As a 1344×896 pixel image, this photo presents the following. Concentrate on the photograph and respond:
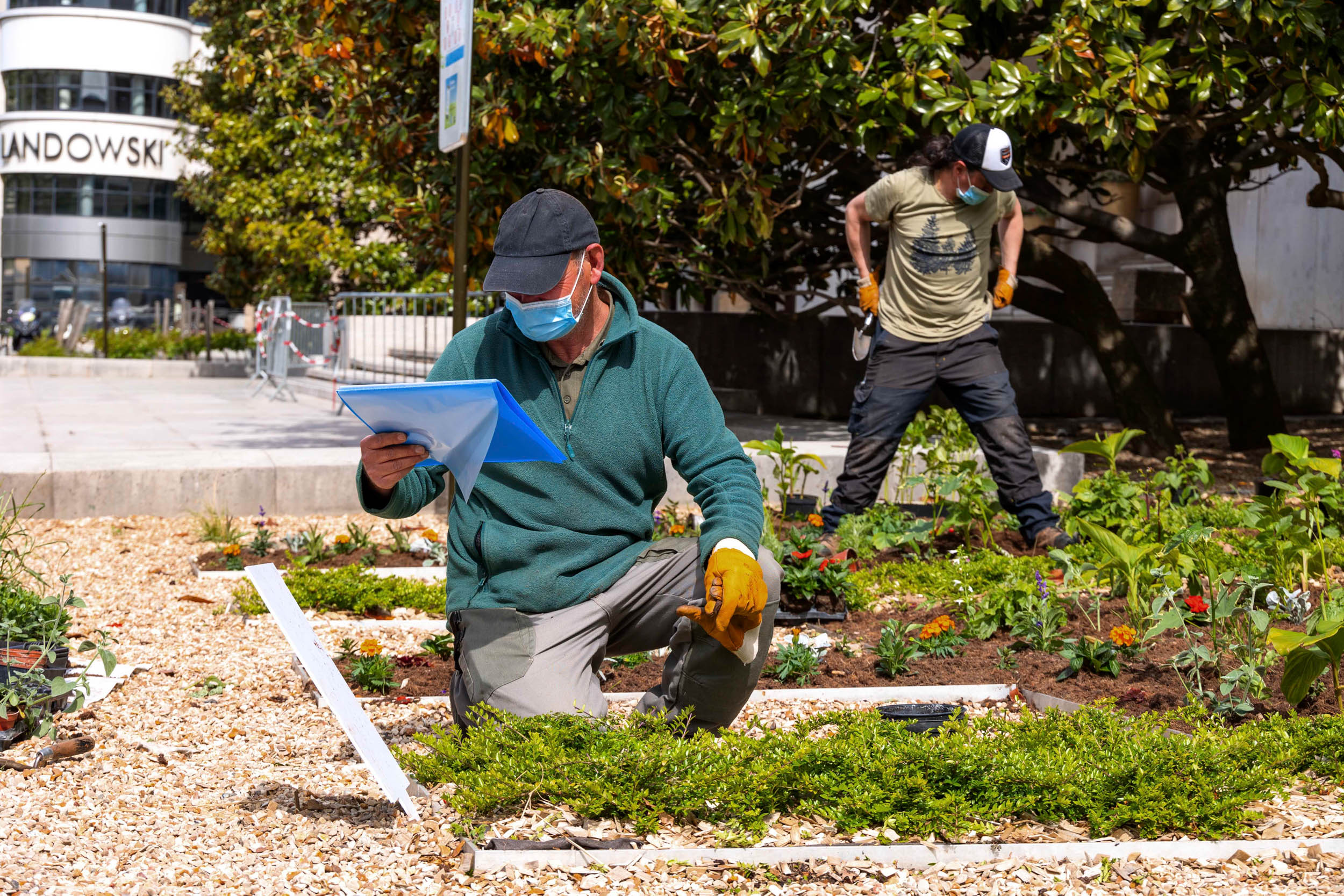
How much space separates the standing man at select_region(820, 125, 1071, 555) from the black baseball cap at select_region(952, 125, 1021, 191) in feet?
0.08

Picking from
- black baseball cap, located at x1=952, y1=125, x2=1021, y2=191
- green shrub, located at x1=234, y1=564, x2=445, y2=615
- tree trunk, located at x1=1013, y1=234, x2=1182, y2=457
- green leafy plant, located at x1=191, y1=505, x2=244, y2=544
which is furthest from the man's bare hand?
tree trunk, located at x1=1013, y1=234, x2=1182, y2=457

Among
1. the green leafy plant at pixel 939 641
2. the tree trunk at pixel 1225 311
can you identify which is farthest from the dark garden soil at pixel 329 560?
the tree trunk at pixel 1225 311

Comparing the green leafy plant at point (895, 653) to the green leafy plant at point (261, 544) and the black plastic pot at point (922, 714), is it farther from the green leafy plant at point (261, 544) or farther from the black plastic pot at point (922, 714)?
the green leafy plant at point (261, 544)

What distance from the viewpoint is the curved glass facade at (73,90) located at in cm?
4872

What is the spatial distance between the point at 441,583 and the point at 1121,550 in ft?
8.88

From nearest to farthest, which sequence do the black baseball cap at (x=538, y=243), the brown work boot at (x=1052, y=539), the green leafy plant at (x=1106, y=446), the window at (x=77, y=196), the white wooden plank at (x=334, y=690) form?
the white wooden plank at (x=334, y=690) → the black baseball cap at (x=538, y=243) → the green leafy plant at (x=1106, y=446) → the brown work boot at (x=1052, y=539) → the window at (x=77, y=196)

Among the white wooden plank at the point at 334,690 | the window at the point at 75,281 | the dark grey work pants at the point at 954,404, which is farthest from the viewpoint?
the window at the point at 75,281

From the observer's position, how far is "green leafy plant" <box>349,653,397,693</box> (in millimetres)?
Result: 4129

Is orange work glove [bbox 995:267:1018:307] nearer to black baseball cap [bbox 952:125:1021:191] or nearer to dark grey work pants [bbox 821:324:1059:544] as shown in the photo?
A: dark grey work pants [bbox 821:324:1059:544]

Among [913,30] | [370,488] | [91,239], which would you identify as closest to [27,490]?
[370,488]

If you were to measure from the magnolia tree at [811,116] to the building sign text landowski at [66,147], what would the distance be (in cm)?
4258

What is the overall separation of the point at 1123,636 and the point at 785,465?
2856 mm

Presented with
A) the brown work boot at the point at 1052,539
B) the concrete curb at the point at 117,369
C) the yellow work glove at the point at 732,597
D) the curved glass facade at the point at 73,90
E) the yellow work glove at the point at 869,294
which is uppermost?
the curved glass facade at the point at 73,90

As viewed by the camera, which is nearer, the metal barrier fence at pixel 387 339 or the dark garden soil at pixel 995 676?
the dark garden soil at pixel 995 676
